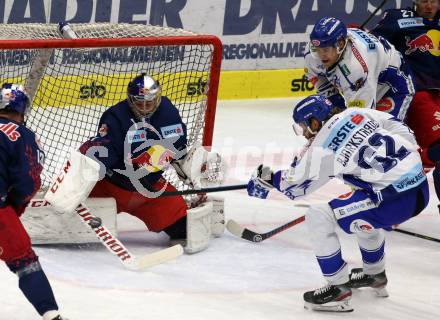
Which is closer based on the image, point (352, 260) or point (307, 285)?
point (307, 285)

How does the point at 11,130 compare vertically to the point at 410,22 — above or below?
below

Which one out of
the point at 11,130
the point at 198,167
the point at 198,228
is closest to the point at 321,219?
the point at 198,228

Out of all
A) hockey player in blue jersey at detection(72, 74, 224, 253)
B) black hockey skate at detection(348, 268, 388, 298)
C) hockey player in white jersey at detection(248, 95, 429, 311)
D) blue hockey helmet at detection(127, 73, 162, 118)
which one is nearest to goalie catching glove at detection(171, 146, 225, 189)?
hockey player in blue jersey at detection(72, 74, 224, 253)

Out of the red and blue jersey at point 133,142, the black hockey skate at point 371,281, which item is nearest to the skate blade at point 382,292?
the black hockey skate at point 371,281

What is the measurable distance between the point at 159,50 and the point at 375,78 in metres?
1.15

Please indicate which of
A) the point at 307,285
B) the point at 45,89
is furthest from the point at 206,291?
the point at 45,89

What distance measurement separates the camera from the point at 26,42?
484cm

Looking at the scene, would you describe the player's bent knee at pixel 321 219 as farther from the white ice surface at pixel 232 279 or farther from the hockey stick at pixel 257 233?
the hockey stick at pixel 257 233

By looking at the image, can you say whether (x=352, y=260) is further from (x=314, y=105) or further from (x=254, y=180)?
(x=314, y=105)

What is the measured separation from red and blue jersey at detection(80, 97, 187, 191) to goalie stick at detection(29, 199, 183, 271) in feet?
0.80

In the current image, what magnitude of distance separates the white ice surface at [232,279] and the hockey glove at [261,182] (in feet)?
1.27

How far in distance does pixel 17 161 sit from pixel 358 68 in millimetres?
1991

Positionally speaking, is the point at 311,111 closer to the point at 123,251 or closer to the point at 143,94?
the point at 143,94

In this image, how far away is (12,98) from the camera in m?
3.89
